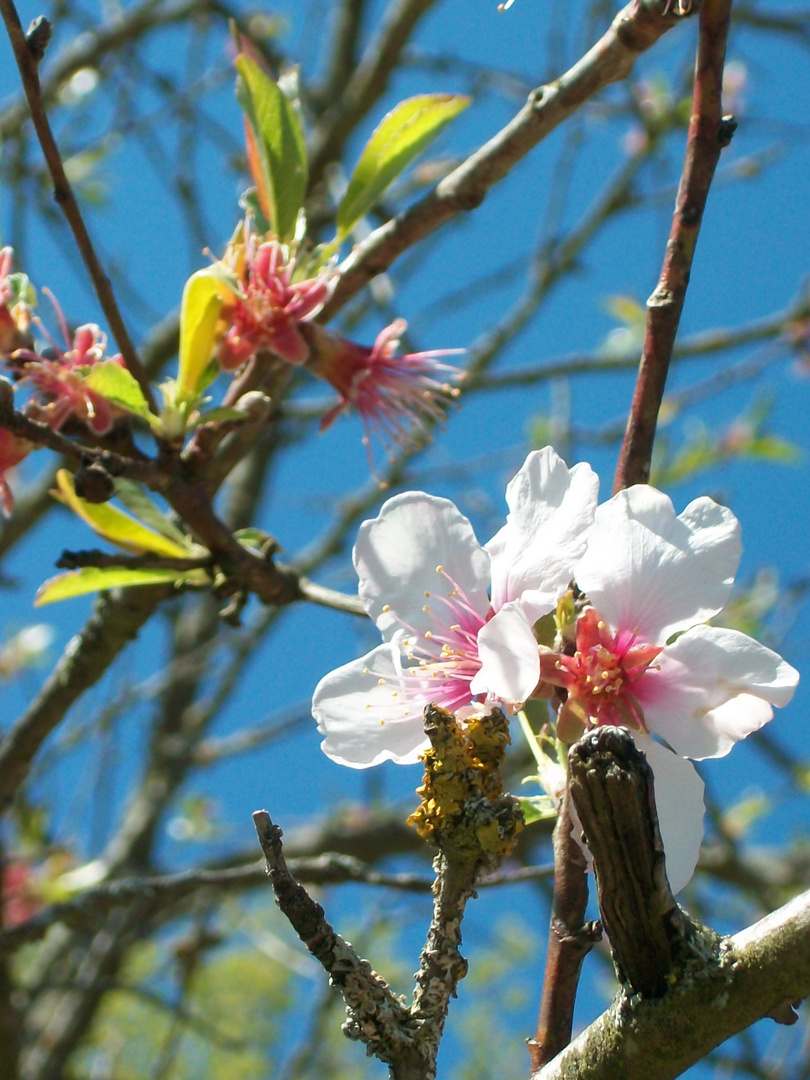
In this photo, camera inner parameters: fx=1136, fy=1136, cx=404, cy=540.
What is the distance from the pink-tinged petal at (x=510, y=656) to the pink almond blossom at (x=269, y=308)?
2.02ft

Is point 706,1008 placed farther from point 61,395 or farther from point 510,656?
point 61,395

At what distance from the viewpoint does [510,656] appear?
802 mm

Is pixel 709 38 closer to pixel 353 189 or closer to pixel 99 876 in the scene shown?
pixel 353 189

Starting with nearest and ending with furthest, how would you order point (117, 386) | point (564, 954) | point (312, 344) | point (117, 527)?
point (564, 954), point (117, 386), point (117, 527), point (312, 344)

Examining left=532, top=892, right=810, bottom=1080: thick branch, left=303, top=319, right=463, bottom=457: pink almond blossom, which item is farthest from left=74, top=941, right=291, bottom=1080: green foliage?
left=532, top=892, right=810, bottom=1080: thick branch

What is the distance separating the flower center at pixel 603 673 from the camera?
858mm

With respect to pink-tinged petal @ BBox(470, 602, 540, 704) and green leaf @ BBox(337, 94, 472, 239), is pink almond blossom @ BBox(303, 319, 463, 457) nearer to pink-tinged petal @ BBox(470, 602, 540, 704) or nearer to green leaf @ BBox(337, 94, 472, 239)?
green leaf @ BBox(337, 94, 472, 239)

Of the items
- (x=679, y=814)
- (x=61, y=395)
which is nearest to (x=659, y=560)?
(x=679, y=814)

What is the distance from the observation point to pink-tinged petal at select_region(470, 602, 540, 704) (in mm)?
792

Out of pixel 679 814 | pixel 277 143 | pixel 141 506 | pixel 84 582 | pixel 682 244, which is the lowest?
pixel 679 814

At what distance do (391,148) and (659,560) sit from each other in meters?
0.77

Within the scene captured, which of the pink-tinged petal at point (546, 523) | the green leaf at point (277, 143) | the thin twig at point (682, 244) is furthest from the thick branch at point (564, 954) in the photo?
the green leaf at point (277, 143)

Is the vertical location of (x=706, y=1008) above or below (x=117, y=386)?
below

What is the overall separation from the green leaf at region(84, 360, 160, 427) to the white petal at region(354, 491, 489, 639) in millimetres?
344
